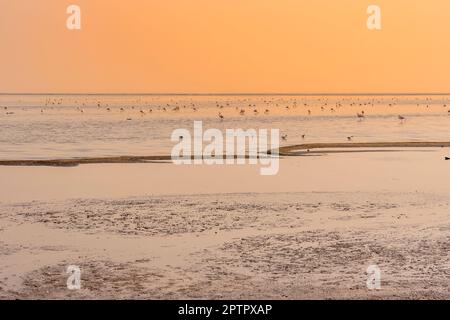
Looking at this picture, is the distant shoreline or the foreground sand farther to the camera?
the distant shoreline

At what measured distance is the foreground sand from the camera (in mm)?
11148

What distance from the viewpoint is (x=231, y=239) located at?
14594 mm

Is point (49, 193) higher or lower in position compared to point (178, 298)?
higher

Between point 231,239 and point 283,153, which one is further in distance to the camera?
point 283,153

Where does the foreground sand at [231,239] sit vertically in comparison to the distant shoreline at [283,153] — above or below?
below

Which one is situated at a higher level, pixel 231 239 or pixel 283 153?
pixel 283 153

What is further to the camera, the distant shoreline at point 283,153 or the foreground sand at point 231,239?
the distant shoreline at point 283,153

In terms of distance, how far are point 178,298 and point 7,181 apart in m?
14.5

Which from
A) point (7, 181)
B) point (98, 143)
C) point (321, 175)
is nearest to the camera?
point (7, 181)

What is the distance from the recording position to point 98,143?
3953 cm

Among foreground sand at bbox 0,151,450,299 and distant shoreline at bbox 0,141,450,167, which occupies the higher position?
distant shoreline at bbox 0,141,450,167

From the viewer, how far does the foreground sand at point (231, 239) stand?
36.6ft

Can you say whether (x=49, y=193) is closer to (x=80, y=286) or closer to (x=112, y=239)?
(x=112, y=239)

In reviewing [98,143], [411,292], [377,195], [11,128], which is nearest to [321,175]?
[377,195]
